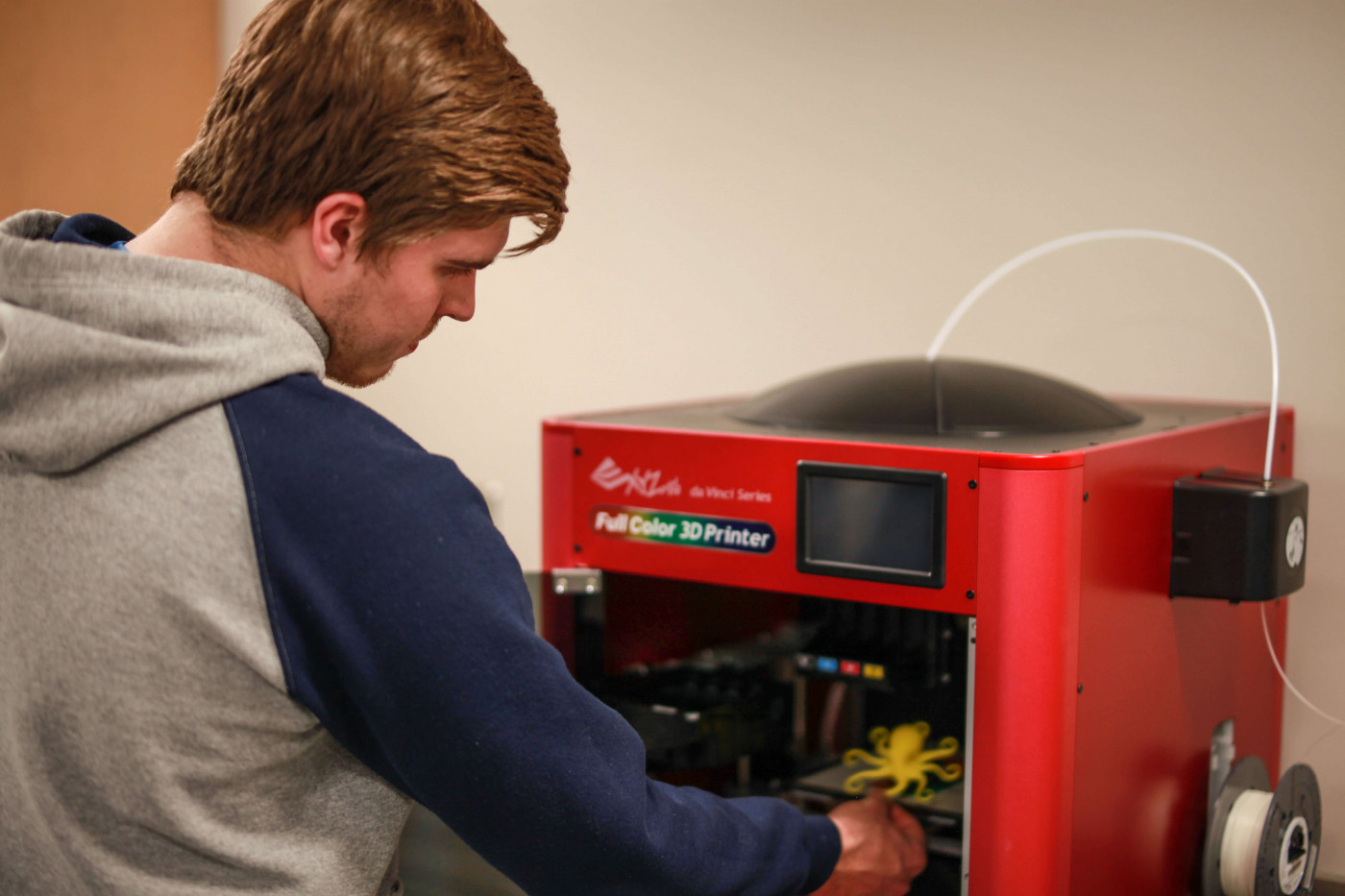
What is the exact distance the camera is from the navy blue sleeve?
0.62 m

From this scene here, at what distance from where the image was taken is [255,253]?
0.71 m

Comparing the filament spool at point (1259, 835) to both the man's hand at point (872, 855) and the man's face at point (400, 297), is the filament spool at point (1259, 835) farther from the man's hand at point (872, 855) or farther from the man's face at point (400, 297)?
the man's face at point (400, 297)

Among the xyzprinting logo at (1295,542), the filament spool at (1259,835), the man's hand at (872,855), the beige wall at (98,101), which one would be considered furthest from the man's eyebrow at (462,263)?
the beige wall at (98,101)

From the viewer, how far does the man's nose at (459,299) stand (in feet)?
2.53

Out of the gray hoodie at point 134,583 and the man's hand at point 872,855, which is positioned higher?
the gray hoodie at point 134,583

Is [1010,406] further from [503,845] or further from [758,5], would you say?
[758,5]

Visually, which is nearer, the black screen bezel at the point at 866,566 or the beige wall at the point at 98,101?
the black screen bezel at the point at 866,566

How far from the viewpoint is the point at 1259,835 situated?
105cm

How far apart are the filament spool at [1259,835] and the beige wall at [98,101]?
63.7 inches

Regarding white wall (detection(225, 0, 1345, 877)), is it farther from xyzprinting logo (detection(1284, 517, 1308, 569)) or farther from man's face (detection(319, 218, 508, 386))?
man's face (detection(319, 218, 508, 386))

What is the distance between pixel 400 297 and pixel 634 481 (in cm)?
38

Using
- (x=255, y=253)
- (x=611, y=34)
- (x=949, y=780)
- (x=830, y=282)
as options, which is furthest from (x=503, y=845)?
(x=611, y=34)

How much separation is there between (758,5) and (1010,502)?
42.0 inches

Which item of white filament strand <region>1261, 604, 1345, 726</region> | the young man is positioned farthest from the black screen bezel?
white filament strand <region>1261, 604, 1345, 726</region>
